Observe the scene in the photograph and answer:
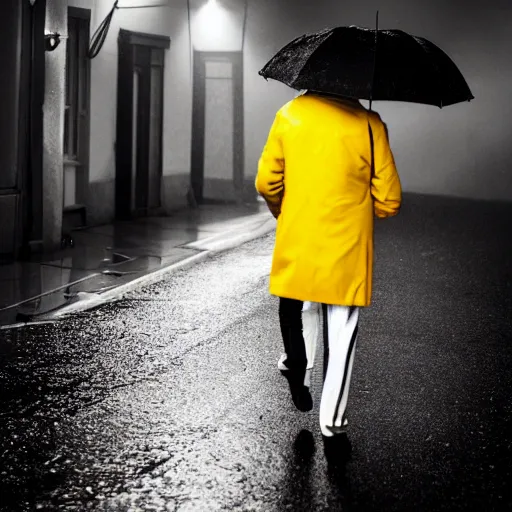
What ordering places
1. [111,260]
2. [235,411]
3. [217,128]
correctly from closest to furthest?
[235,411] → [111,260] → [217,128]

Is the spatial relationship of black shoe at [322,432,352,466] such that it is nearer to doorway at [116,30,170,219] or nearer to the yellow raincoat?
the yellow raincoat

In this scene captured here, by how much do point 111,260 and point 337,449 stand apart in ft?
21.6

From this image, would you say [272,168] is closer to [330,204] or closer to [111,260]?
[330,204]

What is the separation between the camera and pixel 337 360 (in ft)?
16.3

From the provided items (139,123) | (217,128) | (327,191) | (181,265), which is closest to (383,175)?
(327,191)

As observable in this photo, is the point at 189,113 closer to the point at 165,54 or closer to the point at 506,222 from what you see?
the point at 165,54

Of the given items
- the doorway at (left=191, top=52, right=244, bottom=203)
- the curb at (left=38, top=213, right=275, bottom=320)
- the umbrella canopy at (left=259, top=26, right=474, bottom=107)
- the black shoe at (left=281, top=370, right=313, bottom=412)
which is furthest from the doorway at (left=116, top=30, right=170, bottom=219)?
the umbrella canopy at (left=259, top=26, right=474, bottom=107)

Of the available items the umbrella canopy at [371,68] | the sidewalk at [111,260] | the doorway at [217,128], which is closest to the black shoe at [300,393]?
the umbrella canopy at [371,68]

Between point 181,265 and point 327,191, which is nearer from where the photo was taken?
point 327,191

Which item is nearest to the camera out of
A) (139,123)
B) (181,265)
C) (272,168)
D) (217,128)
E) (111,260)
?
(272,168)

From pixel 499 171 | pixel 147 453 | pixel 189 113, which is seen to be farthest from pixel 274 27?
pixel 147 453

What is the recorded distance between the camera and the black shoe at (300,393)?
5.25 m

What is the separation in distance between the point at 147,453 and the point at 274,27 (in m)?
19.0

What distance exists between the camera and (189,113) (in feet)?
61.1
